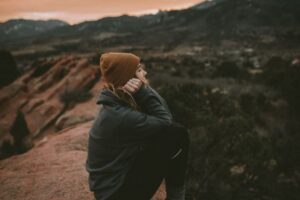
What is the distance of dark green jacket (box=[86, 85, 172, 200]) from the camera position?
2.66 m

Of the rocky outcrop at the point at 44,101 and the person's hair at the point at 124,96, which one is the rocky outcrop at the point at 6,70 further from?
the person's hair at the point at 124,96

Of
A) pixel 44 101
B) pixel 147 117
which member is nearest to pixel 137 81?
pixel 147 117

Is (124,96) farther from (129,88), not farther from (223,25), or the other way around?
(223,25)

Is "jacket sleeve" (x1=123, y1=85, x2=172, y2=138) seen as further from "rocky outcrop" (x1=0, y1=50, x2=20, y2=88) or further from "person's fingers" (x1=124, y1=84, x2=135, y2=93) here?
"rocky outcrop" (x1=0, y1=50, x2=20, y2=88)

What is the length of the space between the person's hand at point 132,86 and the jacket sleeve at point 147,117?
0.17 ft

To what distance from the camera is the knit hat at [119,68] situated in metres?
2.79

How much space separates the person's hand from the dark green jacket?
56mm

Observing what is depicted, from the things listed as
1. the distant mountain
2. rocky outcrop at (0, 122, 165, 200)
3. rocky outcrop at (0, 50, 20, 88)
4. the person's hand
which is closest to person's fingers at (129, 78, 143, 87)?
the person's hand

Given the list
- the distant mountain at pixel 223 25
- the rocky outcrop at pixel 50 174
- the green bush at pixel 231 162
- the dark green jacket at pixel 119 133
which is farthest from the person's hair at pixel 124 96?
the distant mountain at pixel 223 25

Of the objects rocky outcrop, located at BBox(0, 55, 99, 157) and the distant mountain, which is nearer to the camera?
rocky outcrop, located at BBox(0, 55, 99, 157)

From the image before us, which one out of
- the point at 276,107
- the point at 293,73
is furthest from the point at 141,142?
the point at 293,73

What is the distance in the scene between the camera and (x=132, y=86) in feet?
9.05

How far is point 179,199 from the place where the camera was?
291 cm

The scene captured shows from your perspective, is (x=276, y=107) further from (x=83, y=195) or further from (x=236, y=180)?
(x=83, y=195)
